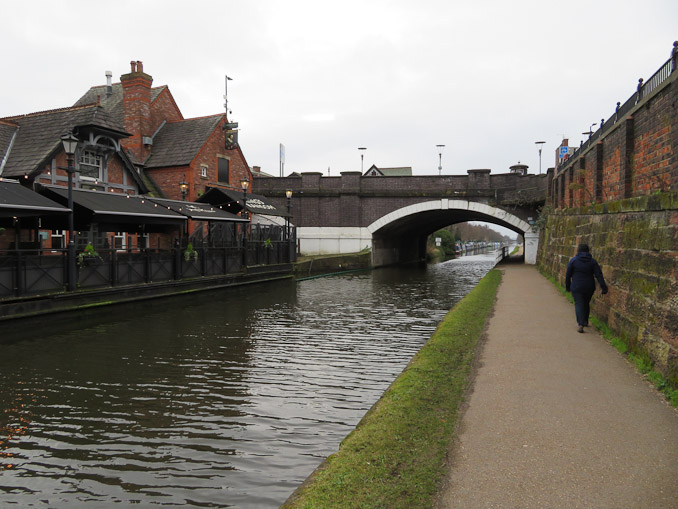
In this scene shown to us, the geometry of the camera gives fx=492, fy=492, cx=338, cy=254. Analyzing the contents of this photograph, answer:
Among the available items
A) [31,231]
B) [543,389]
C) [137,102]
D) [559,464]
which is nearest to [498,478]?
[559,464]

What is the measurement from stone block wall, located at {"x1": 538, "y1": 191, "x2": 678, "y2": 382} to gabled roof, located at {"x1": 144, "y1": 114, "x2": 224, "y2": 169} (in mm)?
20426

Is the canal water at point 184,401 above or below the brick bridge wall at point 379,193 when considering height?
below

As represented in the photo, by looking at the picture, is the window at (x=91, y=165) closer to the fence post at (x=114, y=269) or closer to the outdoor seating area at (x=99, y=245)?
the outdoor seating area at (x=99, y=245)

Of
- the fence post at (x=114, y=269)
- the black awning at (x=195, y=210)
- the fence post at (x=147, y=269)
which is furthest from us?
the black awning at (x=195, y=210)

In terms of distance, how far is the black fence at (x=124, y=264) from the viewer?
39.6ft

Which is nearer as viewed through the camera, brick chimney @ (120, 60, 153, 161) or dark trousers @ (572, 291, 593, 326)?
dark trousers @ (572, 291, 593, 326)

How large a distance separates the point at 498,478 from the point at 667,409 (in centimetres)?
242

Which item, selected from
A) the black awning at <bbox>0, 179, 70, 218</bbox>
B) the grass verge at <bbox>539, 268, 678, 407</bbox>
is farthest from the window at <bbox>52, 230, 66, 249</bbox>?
the grass verge at <bbox>539, 268, 678, 407</bbox>

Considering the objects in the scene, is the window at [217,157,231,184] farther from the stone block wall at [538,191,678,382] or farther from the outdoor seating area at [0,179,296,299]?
the stone block wall at [538,191,678,382]

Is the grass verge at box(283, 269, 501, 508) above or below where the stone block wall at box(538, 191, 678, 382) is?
below

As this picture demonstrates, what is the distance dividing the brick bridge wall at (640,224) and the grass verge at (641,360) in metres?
0.09

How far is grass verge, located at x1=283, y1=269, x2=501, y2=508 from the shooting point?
323cm

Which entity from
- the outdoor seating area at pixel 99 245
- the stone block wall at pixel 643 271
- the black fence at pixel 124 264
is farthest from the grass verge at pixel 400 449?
the outdoor seating area at pixel 99 245

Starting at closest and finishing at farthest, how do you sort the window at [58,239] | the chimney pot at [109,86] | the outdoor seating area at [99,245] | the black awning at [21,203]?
1. the black awning at [21,203]
2. the outdoor seating area at [99,245]
3. the window at [58,239]
4. the chimney pot at [109,86]
